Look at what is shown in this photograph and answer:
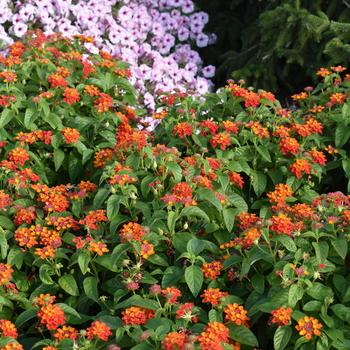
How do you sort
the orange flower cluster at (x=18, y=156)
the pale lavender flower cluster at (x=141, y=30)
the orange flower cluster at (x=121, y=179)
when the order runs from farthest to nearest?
the pale lavender flower cluster at (x=141, y=30), the orange flower cluster at (x=18, y=156), the orange flower cluster at (x=121, y=179)

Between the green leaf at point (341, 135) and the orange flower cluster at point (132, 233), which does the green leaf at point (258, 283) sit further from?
the green leaf at point (341, 135)

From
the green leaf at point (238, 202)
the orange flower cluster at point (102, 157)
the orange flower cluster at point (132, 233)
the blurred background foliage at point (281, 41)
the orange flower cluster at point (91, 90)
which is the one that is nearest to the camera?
the orange flower cluster at point (132, 233)

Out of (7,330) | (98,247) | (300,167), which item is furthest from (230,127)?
(7,330)

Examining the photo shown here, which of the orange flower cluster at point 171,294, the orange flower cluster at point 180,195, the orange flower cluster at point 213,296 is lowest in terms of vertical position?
the orange flower cluster at point 213,296

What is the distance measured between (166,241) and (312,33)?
2.27 m

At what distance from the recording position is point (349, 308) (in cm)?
212

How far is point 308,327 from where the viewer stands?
2.02 m

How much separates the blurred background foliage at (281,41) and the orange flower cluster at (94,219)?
6.94 feet

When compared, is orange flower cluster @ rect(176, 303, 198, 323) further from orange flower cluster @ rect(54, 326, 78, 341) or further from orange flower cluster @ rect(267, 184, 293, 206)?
orange flower cluster @ rect(267, 184, 293, 206)

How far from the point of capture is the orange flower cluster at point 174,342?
1.91 meters

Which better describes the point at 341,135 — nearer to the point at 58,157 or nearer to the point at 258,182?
the point at 258,182

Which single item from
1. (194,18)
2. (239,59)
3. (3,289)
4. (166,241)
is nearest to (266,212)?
(166,241)

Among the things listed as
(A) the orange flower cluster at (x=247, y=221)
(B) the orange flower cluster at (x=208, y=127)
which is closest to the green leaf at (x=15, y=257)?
(A) the orange flower cluster at (x=247, y=221)

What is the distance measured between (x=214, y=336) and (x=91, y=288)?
520 mm
